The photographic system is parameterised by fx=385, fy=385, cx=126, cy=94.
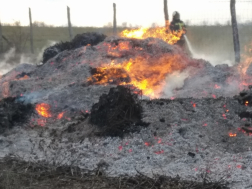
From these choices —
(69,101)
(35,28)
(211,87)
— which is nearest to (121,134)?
(69,101)

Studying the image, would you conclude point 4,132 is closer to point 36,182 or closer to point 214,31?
point 36,182

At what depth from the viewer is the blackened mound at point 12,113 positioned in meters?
9.39

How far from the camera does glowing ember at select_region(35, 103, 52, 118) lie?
10.4 metres

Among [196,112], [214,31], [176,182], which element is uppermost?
[214,31]

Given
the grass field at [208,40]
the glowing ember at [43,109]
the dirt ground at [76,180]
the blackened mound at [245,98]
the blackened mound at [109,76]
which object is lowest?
the dirt ground at [76,180]

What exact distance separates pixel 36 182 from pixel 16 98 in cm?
557

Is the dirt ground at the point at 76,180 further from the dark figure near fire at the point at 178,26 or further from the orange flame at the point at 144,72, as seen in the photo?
the dark figure near fire at the point at 178,26

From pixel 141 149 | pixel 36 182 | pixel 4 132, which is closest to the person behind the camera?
pixel 36 182

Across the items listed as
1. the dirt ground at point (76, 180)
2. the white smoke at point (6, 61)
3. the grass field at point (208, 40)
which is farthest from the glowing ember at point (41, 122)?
the grass field at point (208, 40)

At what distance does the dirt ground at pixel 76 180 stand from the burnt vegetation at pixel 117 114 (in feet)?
5.18

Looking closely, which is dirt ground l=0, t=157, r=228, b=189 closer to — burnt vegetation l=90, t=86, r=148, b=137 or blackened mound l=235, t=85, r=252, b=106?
burnt vegetation l=90, t=86, r=148, b=137

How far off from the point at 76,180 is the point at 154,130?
8.29 ft

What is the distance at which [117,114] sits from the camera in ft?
27.3

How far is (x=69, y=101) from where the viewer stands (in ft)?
35.6
